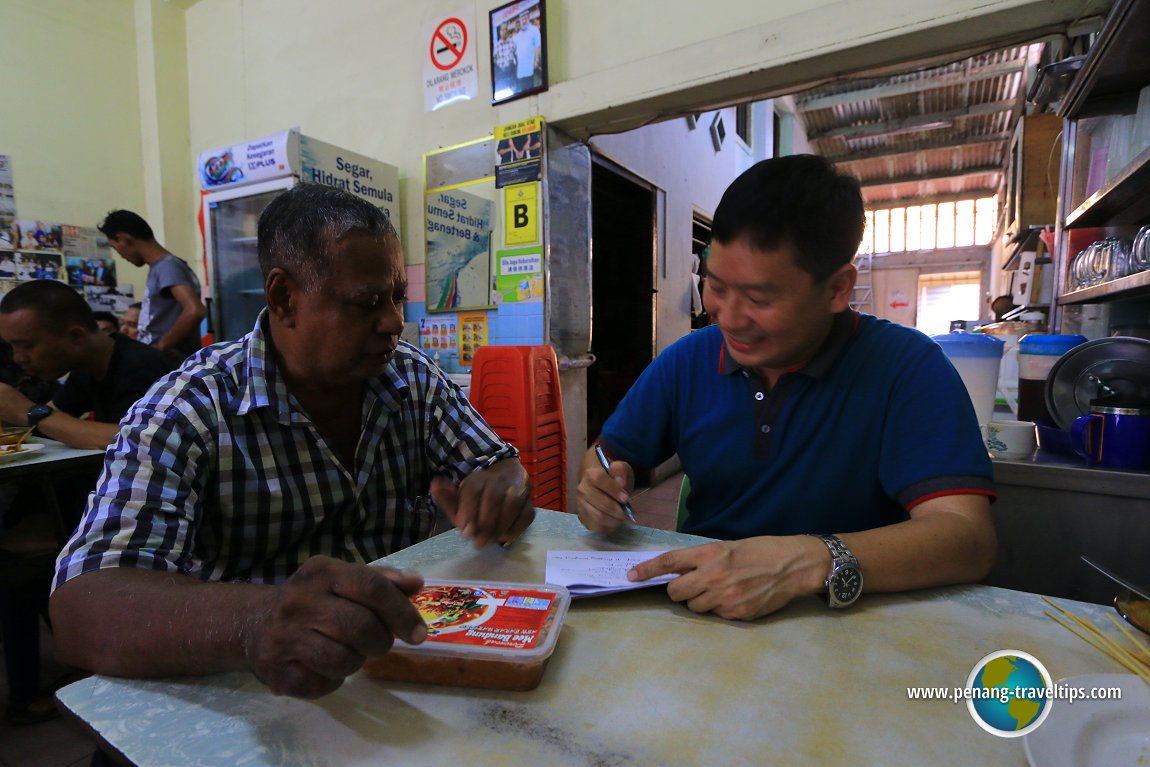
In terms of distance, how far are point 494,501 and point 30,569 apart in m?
1.82

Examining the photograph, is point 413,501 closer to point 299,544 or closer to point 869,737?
point 299,544

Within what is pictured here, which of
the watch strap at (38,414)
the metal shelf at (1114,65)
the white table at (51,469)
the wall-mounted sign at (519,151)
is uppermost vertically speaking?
the wall-mounted sign at (519,151)

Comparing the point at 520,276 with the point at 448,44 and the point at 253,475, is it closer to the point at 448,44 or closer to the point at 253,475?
the point at 448,44

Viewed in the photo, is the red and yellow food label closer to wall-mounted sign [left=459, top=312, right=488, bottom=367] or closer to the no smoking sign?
wall-mounted sign [left=459, top=312, right=488, bottom=367]

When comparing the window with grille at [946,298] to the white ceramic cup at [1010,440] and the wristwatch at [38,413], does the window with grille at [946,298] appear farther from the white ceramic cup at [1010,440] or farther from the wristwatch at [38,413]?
the wristwatch at [38,413]

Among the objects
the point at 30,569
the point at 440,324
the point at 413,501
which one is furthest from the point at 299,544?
the point at 440,324

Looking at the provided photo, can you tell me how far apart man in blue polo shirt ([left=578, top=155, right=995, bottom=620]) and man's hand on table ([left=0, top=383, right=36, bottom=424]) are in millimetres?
2431

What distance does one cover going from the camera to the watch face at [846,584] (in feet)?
2.83

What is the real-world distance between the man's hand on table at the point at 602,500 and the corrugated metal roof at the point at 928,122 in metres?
5.75

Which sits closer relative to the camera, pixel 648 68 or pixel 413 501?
pixel 413 501

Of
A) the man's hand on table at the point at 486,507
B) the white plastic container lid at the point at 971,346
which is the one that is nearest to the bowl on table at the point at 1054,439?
the white plastic container lid at the point at 971,346

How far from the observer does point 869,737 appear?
0.59 metres

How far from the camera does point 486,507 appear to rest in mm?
1108

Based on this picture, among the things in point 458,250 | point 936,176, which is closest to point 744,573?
point 458,250
